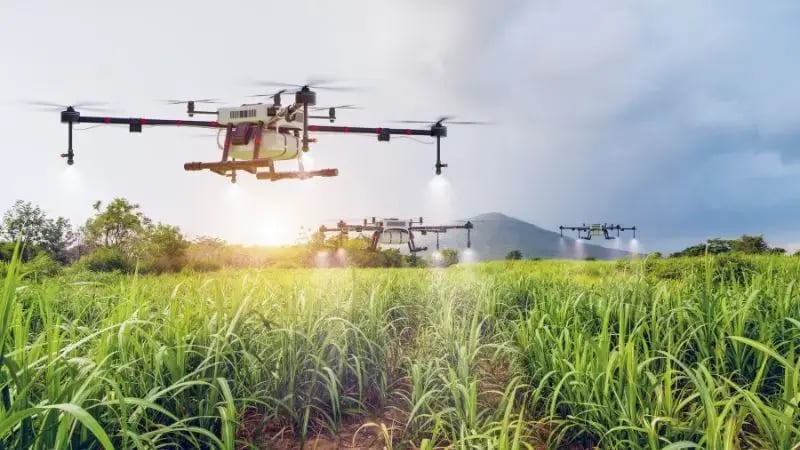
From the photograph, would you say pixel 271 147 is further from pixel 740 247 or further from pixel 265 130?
pixel 740 247

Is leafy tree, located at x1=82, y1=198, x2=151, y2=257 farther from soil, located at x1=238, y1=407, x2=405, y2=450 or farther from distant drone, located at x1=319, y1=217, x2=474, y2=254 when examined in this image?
soil, located at x1=238, y1=407, x2=405, y2=450

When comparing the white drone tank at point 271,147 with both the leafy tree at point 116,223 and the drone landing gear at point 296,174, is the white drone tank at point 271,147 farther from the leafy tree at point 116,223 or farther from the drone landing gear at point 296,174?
the leafy tree at point 116,223

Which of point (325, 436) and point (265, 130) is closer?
point (325, 436)

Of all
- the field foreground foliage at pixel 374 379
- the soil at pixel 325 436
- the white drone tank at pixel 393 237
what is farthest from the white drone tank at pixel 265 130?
the white drone tank at pixel 393 237

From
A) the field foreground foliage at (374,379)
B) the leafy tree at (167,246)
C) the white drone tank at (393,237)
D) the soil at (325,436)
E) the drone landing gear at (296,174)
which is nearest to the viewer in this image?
the field foreground foliage at (374,379)

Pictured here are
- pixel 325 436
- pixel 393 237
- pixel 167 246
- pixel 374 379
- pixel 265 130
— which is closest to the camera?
pixel 325 436

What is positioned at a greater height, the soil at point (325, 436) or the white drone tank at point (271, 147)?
the white drone tank at point (271, 147)

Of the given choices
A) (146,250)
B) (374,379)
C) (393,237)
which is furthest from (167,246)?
(374,379)

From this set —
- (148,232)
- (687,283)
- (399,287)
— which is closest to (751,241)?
(687,283)

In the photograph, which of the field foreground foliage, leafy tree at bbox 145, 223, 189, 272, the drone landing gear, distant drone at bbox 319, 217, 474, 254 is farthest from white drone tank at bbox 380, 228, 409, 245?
A: the field foreground foliage
